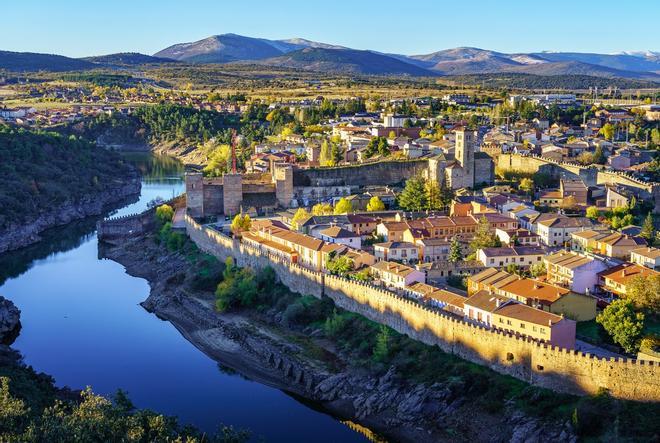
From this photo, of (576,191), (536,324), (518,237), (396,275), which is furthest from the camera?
(576,191)

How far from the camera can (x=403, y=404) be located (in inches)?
513

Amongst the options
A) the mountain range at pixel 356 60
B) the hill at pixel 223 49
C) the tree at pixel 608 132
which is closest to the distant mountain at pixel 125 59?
the mountain range at pixel 356 60

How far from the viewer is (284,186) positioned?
1007 inches

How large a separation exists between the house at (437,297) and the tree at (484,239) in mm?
2882

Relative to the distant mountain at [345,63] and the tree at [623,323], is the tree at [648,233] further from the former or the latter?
the distant mountain at [345,63]

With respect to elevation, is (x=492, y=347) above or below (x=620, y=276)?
below

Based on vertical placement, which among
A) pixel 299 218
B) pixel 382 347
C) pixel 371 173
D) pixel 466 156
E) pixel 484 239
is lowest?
pixel 382 347

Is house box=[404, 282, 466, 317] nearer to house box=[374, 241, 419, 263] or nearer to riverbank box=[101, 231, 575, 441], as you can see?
riverbank box=[101, 231, 575, 441]

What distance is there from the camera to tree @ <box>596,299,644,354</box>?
41.5 ft

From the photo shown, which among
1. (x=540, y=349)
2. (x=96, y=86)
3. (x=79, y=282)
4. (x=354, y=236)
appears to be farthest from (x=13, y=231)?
(x=96, y=86)

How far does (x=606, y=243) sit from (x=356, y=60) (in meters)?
115

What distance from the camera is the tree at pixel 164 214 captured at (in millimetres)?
26266

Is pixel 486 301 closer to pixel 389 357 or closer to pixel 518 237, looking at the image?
pixel 389 357

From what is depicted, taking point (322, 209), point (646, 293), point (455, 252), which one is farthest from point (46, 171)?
point (646, 293)
